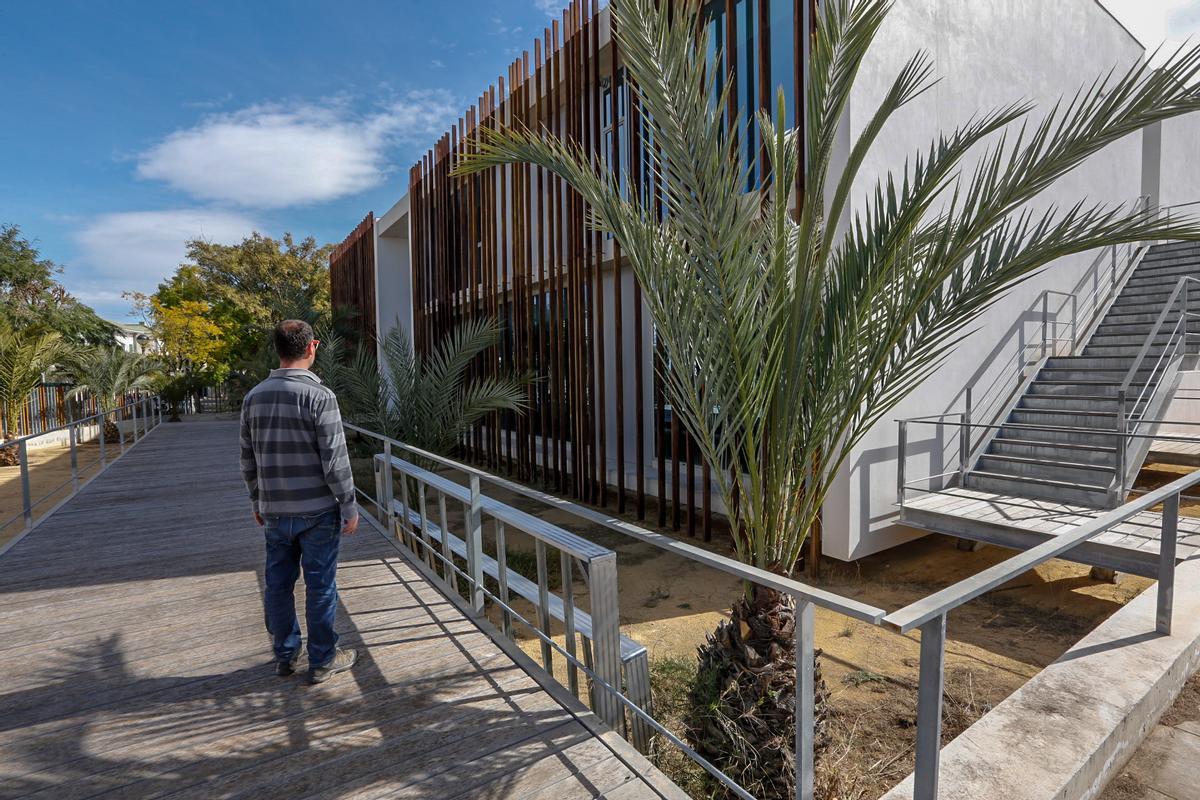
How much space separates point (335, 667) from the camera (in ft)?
10.0

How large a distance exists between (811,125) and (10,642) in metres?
5.07

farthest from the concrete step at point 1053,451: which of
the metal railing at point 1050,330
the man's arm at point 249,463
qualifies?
the man's arm at point 249,463

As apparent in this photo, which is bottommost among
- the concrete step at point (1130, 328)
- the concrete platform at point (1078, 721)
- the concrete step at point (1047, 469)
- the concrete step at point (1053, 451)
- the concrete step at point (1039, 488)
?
the concrete platform at point (1078, 721)

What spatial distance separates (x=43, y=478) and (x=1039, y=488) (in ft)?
56.0

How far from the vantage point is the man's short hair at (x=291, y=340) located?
112 inches

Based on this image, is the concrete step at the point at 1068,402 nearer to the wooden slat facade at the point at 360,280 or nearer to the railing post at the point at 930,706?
the railing post at the point at 930,706

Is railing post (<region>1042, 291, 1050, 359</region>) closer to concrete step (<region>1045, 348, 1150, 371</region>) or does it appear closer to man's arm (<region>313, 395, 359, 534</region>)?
concrete step (<region>1045, 348, 1150, 371</region>)

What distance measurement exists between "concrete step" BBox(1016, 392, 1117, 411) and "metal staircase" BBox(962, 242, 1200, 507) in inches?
0.4

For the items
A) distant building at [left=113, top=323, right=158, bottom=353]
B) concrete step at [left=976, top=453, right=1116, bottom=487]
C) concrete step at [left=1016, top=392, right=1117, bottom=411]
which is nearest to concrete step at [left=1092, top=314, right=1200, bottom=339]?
concrete step at [left=1016, top=392, right=1117, bottom=411]

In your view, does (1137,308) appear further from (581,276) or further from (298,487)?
(298,487)

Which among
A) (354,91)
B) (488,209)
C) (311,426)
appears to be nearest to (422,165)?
(354,91)

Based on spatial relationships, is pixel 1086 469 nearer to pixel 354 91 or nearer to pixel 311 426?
pixel 311 426

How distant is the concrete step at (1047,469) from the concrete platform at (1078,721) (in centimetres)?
355

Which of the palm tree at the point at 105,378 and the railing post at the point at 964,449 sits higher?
the palm tree at the point at 105,378
